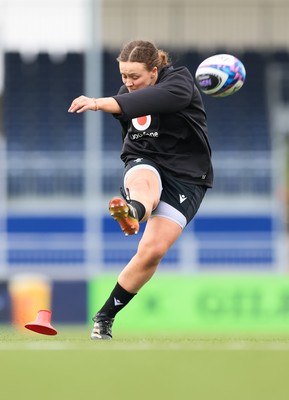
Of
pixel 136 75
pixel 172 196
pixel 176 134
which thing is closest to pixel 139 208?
pixel 172 196

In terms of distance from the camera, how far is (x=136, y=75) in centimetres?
711

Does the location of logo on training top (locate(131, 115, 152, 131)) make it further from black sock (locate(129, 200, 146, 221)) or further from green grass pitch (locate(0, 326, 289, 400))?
green grass pitch (locate(0, 326, 289, 400))

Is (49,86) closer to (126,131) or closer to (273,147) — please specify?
(273,147)

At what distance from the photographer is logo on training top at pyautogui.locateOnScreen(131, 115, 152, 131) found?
7.16m

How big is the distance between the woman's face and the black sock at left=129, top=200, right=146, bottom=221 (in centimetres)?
90

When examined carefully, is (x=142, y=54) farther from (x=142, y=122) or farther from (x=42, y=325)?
(x=42, y=325)

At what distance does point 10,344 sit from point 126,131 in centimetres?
162

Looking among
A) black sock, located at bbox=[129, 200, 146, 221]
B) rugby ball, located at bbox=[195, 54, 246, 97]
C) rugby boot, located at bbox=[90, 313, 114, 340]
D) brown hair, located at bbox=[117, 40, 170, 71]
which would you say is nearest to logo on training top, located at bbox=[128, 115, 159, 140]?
brown hair, located at bbox=[117, 40, 170, 71]

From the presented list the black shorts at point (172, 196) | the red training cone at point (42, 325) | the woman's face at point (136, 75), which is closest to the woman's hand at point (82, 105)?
the woman's face at point (136, 75)

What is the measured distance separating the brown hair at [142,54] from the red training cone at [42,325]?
5.70ft

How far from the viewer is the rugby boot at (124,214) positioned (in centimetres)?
625

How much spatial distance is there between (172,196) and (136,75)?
0.82 metres

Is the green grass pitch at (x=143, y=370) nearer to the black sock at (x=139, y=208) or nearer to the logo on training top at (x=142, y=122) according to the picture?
the black sock at (x=139, y=208)

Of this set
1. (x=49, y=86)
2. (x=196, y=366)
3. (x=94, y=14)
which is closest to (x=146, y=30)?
(x=49, y=86)
